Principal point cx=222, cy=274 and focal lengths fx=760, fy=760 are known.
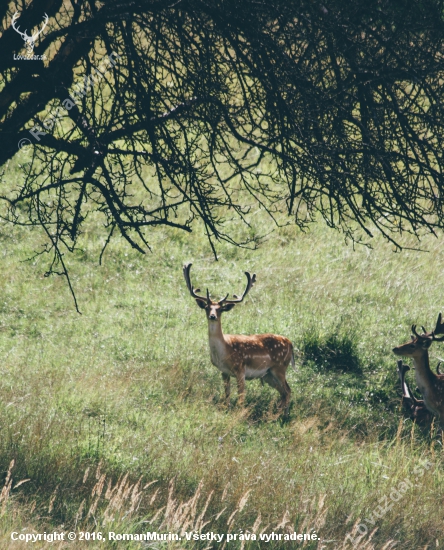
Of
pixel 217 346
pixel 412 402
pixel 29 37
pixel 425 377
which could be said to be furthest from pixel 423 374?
pixel 29 37

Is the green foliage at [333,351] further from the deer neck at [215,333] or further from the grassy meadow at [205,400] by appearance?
the deer neck at [215,333]

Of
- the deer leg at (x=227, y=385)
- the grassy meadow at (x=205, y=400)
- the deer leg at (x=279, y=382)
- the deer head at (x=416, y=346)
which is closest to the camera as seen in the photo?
the grassy meadow at (x=205, y=400)

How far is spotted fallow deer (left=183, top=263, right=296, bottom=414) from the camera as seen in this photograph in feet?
29.3

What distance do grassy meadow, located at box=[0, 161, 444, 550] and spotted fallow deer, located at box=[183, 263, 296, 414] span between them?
0.80 feet

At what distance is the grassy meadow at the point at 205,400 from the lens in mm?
5785

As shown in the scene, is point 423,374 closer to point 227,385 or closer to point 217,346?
point 227,385

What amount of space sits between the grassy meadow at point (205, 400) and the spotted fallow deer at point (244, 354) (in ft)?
0.80

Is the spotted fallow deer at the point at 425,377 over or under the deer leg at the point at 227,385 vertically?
over

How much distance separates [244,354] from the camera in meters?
9.06

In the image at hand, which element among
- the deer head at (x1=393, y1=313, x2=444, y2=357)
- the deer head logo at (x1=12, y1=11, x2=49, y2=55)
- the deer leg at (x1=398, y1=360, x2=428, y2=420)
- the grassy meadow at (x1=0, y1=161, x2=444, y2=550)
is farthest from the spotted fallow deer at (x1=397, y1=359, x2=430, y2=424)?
the deer head logo at (x1=12, y1=11, x2=49, y2=55)

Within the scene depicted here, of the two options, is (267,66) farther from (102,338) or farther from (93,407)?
(102,338)

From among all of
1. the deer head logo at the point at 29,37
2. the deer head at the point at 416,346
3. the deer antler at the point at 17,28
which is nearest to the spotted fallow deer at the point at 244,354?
the deer head at the point at 416,346

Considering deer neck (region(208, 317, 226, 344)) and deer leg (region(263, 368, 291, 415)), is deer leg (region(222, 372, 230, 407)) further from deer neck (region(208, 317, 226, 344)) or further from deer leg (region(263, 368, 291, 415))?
deer leg (region(263, 368, 291, 415))

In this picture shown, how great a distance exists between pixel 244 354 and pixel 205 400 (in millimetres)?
833
